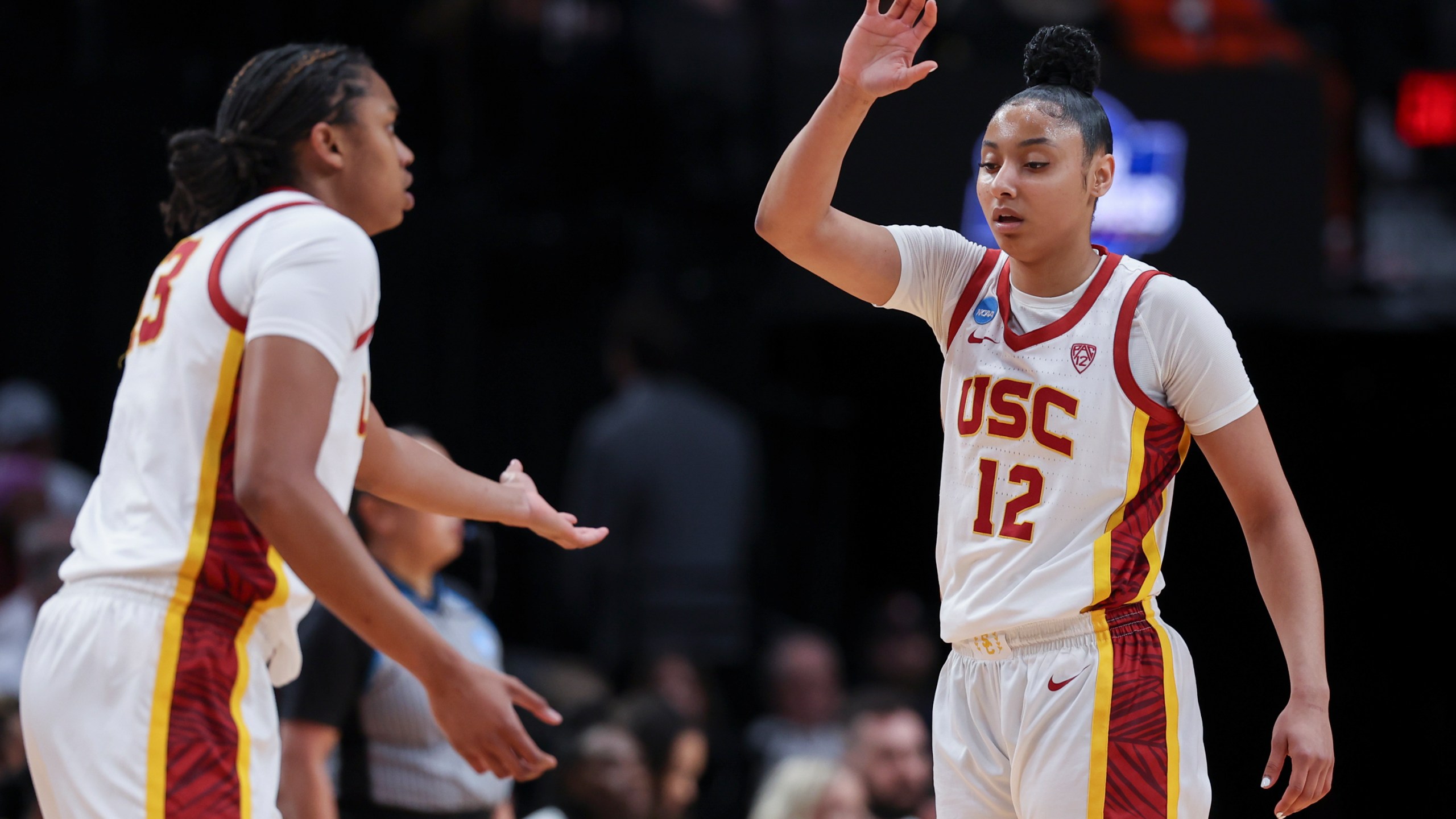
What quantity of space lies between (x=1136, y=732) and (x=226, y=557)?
1578mm

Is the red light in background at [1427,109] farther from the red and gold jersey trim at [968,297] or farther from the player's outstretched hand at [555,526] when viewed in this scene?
the player's outstretched hand at [555,526]

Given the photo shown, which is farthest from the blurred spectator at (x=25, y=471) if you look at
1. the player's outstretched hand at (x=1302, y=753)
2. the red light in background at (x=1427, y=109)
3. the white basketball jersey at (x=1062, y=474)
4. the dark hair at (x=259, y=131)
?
the red light in background at (x=1427, y=109)

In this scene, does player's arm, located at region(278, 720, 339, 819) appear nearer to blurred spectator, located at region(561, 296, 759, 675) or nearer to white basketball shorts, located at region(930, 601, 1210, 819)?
white basketball shorts, located at region(930, 601, 1210, 819)

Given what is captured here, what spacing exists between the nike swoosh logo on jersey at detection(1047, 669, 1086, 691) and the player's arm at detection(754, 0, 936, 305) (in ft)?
2.70

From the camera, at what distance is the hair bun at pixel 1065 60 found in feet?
10.3

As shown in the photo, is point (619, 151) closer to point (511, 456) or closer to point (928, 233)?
point (511, 456)

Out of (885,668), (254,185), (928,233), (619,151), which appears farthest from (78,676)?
→ (885,668)

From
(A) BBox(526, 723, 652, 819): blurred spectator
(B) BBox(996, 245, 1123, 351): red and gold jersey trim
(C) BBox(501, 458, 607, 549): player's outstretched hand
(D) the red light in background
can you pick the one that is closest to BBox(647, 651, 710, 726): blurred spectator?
(A) BBox(526, 723, 652, 819): blurred spectator

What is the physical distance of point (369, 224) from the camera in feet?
10.4

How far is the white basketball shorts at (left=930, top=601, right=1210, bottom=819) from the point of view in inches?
113

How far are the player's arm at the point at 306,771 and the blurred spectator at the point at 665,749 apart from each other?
1.97 metres

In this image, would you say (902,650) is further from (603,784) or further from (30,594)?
(30,594)

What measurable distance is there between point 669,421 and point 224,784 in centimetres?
446

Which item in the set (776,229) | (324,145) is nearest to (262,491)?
(324,145)
